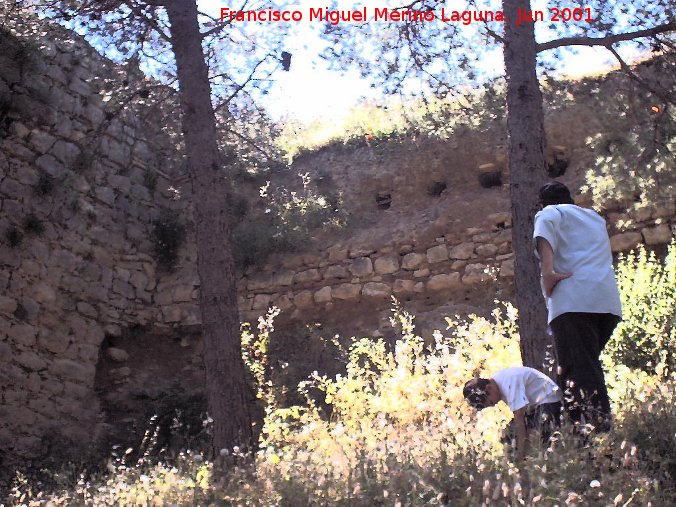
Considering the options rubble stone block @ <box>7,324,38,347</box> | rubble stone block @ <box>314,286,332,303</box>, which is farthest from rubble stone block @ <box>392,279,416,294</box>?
rubble stone block @ <box>7,324,38,347</box>

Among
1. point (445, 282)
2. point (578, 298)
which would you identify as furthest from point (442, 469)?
point (445, 282)

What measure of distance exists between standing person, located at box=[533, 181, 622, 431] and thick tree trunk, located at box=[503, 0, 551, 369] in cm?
113

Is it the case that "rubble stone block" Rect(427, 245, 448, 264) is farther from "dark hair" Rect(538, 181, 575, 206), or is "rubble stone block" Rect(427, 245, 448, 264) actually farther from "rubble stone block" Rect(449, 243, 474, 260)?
"dark hair" Rect(538, 181, 575, 206)

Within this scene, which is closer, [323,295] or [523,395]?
[523,395]

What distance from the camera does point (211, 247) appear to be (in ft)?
19.0

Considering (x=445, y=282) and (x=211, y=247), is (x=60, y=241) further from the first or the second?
(x=445, y=282)

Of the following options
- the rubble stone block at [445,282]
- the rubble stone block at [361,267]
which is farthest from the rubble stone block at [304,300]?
the rubble stone block at [445,282]

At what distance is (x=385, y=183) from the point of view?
10617mm

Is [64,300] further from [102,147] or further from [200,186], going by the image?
[200,186]

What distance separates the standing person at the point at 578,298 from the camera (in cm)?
407

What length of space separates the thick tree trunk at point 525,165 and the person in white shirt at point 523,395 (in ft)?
3.57

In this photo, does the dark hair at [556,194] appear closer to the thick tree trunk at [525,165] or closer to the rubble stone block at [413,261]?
the thick tree trunk at [525,165]

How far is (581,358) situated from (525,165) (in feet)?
6.34

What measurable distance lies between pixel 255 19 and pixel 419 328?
12.7ft
